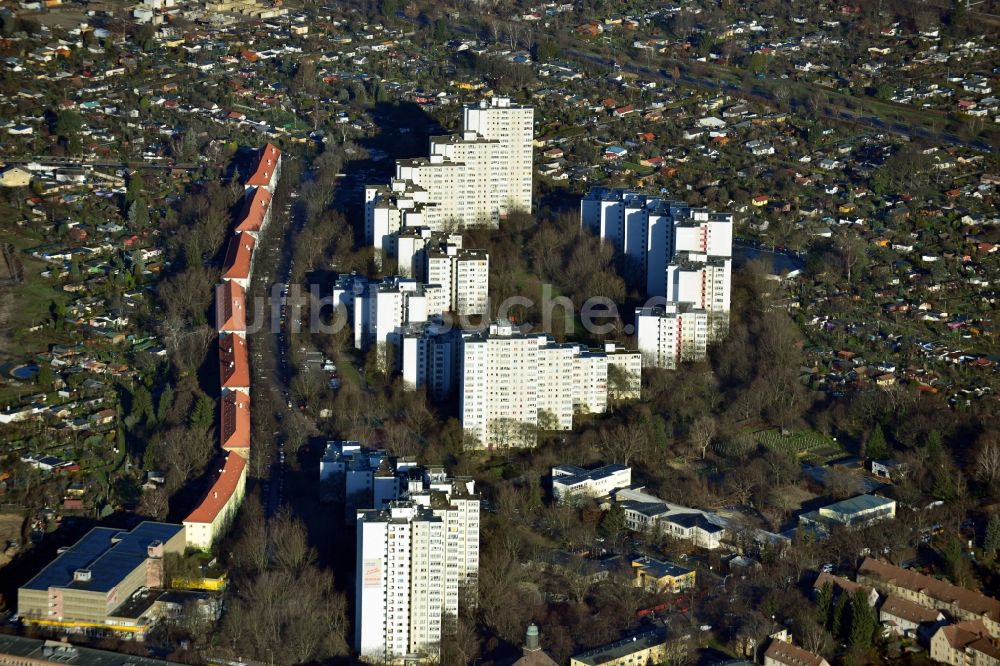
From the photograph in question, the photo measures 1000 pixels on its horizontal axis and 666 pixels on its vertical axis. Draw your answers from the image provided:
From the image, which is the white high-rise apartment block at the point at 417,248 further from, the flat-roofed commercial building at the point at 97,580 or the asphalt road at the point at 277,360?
the flat-roofed commercial building at the point at 97,580

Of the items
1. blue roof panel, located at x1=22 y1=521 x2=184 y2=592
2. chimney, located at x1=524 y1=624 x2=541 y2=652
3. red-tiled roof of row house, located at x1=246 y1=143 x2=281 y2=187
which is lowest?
chimney, located at x1=524 y1=624 x2=541 y2=652

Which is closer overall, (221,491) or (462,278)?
(221,491)

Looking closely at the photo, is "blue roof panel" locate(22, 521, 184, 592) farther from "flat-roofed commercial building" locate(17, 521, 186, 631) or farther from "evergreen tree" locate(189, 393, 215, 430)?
"evergreen tree" locate(189, 393, 215, 430)

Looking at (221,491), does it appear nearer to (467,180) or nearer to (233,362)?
(233,362)

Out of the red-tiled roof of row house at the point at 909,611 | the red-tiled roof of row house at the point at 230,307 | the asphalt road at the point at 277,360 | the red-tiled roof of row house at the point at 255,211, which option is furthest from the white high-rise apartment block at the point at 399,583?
the red-tiled roof of row house at the point at 255,211

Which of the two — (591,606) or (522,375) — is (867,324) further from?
(591,606)

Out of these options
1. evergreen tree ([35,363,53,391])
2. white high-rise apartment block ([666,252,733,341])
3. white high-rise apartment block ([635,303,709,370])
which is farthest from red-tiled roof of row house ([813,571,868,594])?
evergreen tree ([35,363,53,391])

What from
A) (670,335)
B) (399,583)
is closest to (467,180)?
(670,335)
